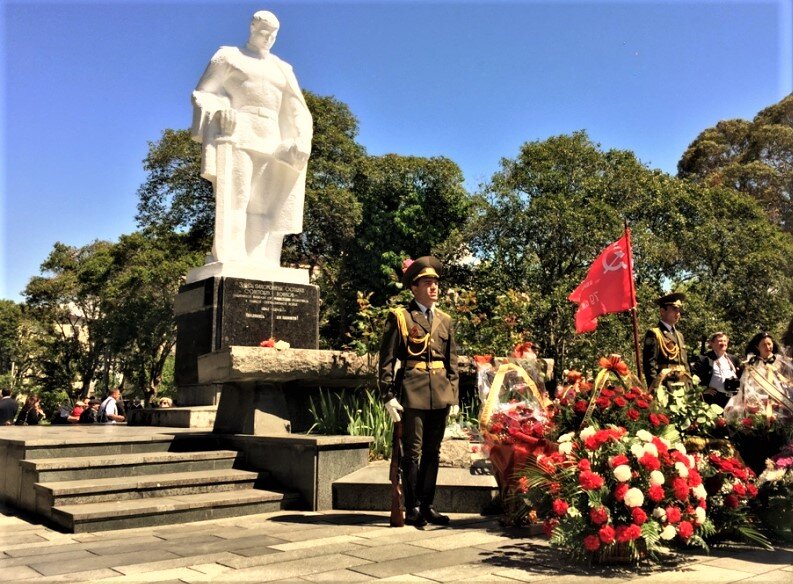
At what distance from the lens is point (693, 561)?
4.24 m

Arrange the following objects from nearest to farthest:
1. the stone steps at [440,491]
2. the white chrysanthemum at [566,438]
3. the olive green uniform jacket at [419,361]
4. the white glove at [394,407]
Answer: the white chrysanthemum at [566,438] → the white glove at [394,407] → the olive green uniform jacket at [419,361] → the stone steps at [440,491]

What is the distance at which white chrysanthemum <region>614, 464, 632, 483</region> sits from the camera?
4039 mm

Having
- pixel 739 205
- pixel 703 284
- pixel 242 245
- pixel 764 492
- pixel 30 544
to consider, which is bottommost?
pixel 30 544

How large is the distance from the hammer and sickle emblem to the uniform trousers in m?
2.38

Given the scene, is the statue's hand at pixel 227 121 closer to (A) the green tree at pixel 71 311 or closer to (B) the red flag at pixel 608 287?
(B) the red flag at pixel 608 287

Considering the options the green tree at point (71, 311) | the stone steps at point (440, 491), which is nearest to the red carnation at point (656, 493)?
the stone steps at point (440, 491)

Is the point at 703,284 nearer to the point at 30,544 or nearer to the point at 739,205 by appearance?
the point at 739,205

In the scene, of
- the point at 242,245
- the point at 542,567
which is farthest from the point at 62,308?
the point at 542,567

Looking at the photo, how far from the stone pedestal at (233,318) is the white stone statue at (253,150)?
0.21m

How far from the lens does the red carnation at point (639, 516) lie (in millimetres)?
3957

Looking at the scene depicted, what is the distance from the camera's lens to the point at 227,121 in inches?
400

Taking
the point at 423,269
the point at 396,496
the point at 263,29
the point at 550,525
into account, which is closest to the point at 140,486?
the point at 396,496

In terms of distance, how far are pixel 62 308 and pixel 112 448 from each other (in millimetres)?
29172

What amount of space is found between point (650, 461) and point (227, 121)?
7.92m
